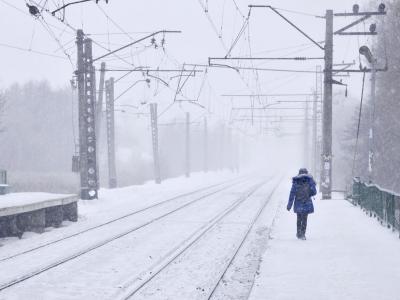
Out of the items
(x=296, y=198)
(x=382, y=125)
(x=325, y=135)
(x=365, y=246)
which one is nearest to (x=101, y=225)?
(x=296, y=198)

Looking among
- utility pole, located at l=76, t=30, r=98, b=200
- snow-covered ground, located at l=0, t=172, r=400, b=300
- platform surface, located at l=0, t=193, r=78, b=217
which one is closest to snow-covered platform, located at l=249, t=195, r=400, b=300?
snow-covered ground, located at l=0, t=172, r=400, b=300

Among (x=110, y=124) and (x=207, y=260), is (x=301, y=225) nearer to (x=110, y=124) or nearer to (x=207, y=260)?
(x=207, y=260)

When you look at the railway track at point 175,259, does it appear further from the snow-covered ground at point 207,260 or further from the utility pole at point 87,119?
the utility pole at point 87,119

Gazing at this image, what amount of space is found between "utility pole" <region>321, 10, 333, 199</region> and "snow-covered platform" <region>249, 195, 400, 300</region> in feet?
29.1

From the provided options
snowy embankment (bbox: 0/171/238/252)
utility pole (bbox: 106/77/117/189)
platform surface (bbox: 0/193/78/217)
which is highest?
utility pole (bbox: 106/77/117/189)

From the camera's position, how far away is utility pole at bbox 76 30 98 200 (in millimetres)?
22859

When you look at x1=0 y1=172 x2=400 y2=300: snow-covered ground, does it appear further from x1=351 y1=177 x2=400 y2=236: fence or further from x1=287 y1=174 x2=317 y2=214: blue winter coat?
x1=287 y1=174 x2=317 y2=214: blue winter coat

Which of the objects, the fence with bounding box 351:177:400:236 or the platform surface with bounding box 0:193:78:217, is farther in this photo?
the fence with bounding box 351:177:400:236

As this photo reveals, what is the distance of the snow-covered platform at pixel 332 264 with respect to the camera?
8156 millimetres

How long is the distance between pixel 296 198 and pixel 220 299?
19.5ft

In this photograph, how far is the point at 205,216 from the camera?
64.2 feet

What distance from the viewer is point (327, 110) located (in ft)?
81.5

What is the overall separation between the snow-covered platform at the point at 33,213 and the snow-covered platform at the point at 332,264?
5.88 m

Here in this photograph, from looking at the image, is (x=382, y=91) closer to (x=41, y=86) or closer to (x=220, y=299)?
(x=220, y=299)
